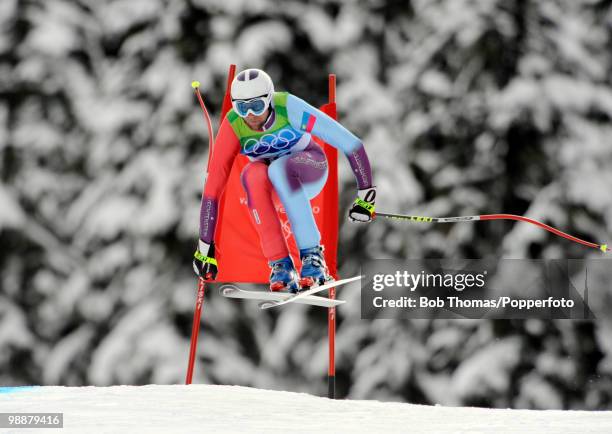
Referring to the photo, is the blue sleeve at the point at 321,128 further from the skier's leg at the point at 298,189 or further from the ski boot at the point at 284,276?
the ski boot at the point at 284,276

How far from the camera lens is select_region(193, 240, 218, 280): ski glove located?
3459 millimetres

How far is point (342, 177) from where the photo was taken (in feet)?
17.3

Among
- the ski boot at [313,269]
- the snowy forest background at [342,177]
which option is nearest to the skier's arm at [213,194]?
the ski boot at [313,269]

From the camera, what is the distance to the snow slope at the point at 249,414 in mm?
2807

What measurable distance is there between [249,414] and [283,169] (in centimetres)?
92

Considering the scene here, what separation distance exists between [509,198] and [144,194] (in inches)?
88.0

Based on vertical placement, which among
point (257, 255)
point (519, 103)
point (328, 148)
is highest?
point (519, 103)

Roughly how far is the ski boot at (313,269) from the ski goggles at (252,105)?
562 mm

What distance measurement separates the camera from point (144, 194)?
5.44 metres

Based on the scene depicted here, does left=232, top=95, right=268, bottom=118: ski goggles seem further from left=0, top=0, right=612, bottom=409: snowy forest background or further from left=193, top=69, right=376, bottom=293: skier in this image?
left=0, top=0, right=612, bottom=409: snowy forest background

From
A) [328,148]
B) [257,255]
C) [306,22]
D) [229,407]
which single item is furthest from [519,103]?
[229,407]

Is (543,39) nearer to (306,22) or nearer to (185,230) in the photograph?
(306,22)

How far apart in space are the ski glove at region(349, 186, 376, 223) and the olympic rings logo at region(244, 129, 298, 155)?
34cm

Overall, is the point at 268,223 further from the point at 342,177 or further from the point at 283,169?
the point at 342,177
